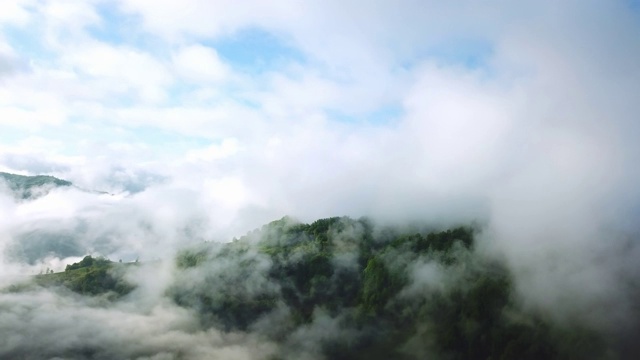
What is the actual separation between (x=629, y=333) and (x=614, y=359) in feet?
61.1

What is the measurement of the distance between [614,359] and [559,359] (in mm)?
22456

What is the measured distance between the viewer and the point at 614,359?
584 feet

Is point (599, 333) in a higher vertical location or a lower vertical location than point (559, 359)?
higher

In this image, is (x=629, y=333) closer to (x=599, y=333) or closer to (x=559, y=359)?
(x=599, y=333)

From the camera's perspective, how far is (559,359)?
19538 centimetres

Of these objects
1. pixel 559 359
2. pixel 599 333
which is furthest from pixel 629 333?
pixel 559 359

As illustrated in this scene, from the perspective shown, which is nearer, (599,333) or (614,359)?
(614,359)

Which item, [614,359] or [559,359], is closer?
[614,359]

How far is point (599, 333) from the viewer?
195375 mm

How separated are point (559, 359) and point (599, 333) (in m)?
20.8

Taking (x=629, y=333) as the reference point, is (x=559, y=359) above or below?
below

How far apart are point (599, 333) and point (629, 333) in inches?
431

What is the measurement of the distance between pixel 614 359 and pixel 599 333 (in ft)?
60.5
